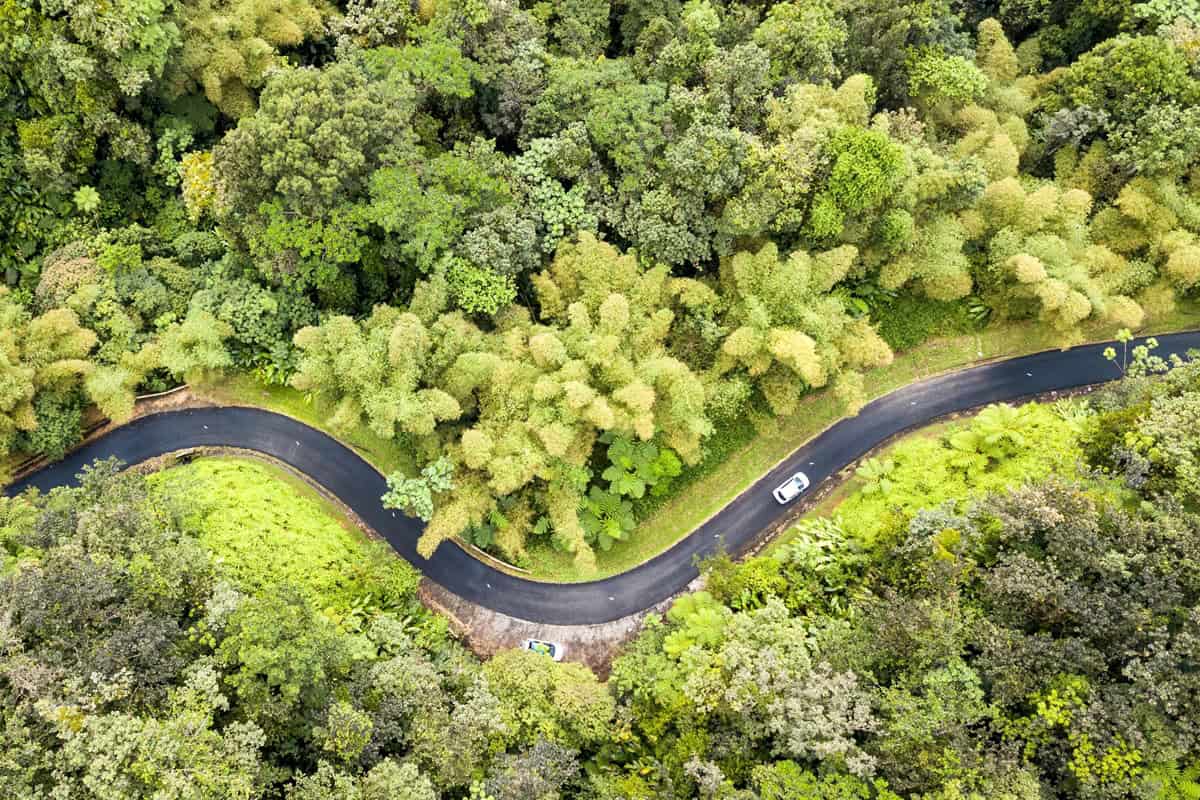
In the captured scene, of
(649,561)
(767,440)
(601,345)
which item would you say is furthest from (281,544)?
(767,440)

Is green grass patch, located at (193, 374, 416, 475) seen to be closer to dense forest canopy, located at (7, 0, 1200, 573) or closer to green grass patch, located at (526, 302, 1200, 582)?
dense forest canopy, located at (7, 0, 1200, 573)

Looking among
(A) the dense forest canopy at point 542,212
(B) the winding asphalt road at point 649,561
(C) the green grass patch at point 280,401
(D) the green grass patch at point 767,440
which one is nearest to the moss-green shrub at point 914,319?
(D) the green grass patch at point 767,440

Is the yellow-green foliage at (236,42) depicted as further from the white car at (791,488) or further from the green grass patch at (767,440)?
the white car at (791,488)

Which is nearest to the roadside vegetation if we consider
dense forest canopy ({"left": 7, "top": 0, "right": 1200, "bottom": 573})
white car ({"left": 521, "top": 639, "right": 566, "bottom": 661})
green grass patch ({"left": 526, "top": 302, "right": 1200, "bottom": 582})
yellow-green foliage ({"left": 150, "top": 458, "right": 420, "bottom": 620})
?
yellow-green foliage ({"left": 150, "top": 458, "right": 420, "bottom": 620})

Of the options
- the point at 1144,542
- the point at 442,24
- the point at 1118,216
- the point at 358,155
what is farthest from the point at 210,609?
the point at 1118,216

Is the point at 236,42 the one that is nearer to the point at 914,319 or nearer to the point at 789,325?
the point at 789,325
